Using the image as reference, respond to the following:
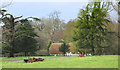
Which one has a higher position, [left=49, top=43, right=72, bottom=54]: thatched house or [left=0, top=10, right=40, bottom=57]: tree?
[left=0, top=10, right=40, bottom=57]: tree

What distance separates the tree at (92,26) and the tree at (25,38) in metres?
10.1

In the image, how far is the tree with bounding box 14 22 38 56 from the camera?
35.9 m

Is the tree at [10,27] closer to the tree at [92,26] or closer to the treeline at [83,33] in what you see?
the treeline at [83,33]

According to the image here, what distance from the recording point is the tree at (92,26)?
31.7 meters

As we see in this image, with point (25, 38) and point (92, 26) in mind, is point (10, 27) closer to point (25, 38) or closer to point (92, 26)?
point (25, 38)

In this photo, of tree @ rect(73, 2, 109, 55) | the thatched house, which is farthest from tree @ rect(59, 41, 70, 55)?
tree @ rect(73, 2, 109, 55)

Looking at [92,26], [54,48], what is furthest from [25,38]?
[92,26]

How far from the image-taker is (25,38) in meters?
39.8

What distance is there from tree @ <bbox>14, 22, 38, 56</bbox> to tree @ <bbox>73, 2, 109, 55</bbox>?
10.1m

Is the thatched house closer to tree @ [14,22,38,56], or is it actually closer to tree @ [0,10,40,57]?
tree @ [14,22,38,56]

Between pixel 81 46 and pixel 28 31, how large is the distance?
11.7m

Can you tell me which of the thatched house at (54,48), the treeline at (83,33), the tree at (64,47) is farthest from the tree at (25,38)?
the tree at (64,47)

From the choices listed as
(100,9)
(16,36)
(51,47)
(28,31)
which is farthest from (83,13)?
(51,47)

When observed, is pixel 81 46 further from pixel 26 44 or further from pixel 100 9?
pixel 26 44
